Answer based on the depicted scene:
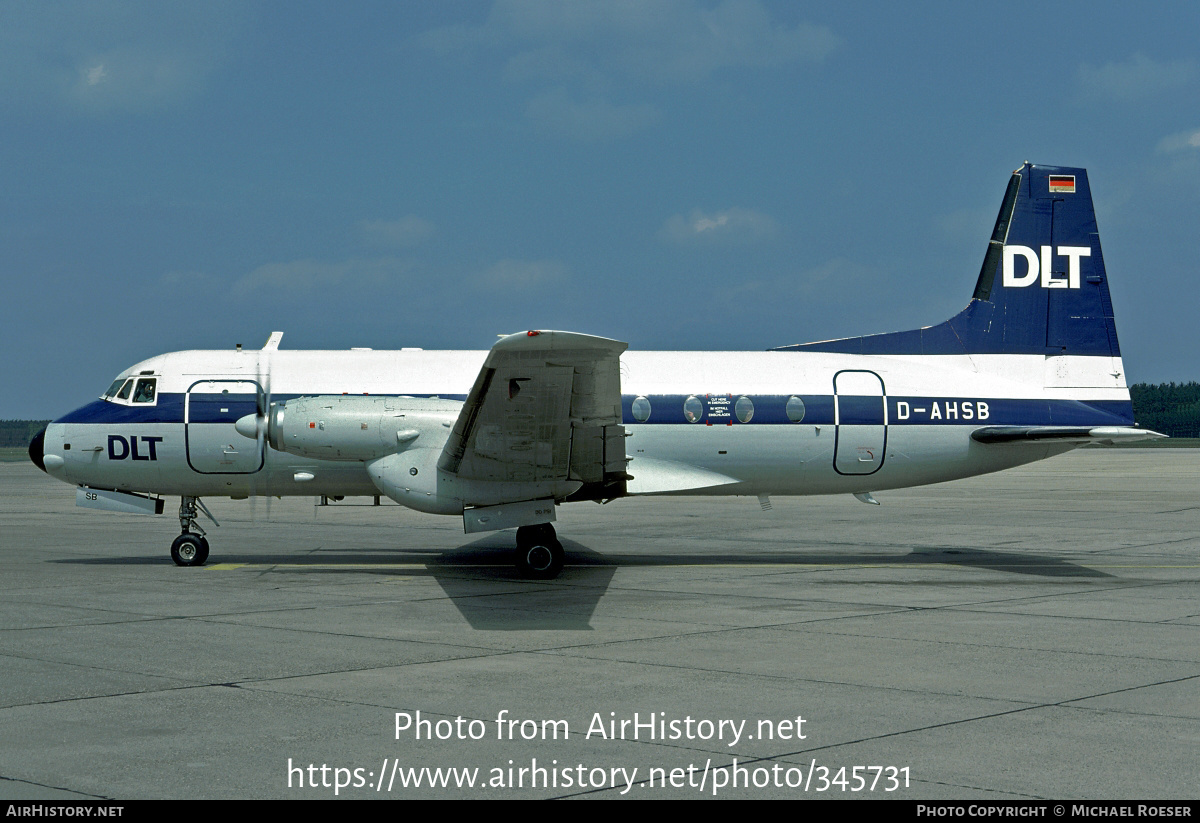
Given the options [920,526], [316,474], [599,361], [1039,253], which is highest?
[1039,253]

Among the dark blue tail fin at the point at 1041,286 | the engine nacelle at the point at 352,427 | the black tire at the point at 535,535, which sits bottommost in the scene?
the black tire at the point at 535,535

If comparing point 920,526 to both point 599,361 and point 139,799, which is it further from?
point 139,799

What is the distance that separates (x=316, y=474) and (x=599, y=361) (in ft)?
20.3

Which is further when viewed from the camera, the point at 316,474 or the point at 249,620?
the point at 316,474

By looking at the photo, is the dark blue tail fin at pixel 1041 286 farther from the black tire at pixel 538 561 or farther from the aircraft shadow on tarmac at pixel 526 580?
the black tire at pixel 538 561

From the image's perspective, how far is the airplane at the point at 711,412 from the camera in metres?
15.6

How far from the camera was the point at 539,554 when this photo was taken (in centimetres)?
1584

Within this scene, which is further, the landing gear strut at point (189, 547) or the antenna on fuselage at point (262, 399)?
the landing gear strut at point (189, 547)

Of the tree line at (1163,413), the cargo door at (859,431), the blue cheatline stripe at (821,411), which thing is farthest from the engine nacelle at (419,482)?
the tree line at (1163,413)

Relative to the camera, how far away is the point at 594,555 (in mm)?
19125

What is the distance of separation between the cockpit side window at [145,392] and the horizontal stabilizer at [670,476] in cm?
759

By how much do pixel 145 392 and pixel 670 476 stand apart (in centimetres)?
834

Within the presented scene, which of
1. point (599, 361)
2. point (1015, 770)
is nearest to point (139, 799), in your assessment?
point (1015, 770)

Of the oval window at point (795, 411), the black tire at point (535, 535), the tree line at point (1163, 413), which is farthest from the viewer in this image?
the tree line at point (1163, 413)
